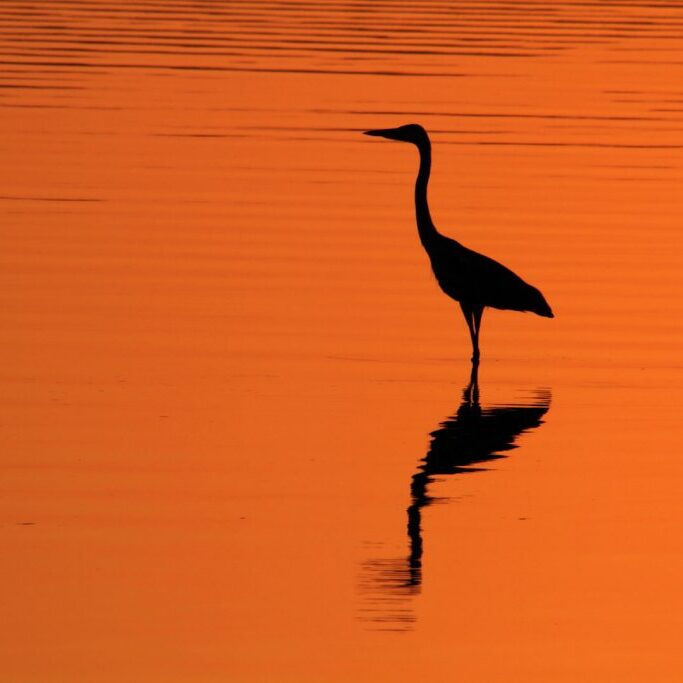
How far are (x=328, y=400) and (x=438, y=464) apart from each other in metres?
1.65

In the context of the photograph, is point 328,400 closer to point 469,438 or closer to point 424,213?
point 469,438

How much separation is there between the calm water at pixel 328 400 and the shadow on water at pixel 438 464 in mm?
24

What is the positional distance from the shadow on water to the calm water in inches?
1.0

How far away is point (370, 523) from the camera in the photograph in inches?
449

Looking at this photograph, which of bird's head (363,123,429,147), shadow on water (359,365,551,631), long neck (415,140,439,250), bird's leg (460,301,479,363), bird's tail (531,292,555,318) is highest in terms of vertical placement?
bird's head (363,123,429,147)

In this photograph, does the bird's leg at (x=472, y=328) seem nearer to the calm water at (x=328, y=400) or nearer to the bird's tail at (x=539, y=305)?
the calm water at (x=328, y=400)

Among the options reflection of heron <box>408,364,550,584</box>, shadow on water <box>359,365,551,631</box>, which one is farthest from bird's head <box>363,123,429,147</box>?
reflection of heron <box>408,364,550,584</box>

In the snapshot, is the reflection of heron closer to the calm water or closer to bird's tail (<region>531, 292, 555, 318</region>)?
the calm water

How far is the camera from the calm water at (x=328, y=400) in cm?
977

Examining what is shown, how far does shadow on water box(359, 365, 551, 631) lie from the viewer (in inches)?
397

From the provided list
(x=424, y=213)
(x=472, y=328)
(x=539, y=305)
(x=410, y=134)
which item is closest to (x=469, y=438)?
(x=472, y=328)

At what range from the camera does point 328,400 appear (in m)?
14.3

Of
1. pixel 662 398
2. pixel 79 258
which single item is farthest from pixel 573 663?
pixel 79 258

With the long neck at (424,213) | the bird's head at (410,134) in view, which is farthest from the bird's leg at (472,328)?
the bird's head at (410,134)
